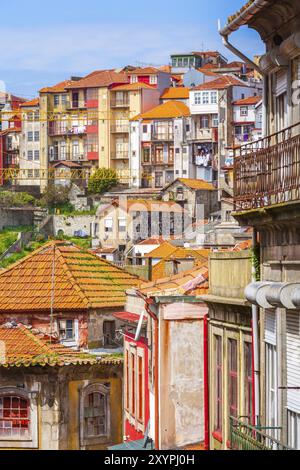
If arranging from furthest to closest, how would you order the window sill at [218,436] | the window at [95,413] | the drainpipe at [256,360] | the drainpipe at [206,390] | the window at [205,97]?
1. the window at [205,97]
2. the window at [95,413]
3. the drainpipe at [206,390]
4. the window sill at [218,436]
5. the drainpipe at [256,360]

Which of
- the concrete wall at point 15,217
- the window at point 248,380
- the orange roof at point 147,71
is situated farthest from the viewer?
the orange roof at point 147,71

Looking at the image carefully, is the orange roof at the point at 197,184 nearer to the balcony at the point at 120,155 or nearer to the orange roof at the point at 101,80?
the balcony at the point at 120,155

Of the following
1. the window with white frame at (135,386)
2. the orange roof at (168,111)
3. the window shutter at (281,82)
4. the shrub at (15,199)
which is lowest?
the window with white frame at (135,386)

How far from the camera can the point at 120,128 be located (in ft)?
522

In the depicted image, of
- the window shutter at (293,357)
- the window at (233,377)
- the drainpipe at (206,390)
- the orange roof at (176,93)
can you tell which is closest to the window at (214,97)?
the orange roof at (176,93)

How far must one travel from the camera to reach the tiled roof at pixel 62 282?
35.1 metres

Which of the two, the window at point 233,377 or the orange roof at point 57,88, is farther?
the orange roof at point 57,88

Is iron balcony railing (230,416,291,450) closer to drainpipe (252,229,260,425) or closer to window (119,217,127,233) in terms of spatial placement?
drainpipe (252,229,260,425)

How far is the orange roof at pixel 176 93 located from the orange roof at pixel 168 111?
1539 millimetres

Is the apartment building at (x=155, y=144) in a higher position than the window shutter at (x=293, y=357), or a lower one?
higher

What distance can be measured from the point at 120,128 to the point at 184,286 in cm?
13686

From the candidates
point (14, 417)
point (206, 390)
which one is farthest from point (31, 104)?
point (206, 390)

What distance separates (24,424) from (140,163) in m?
122

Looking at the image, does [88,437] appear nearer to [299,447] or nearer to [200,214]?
[299,447]
